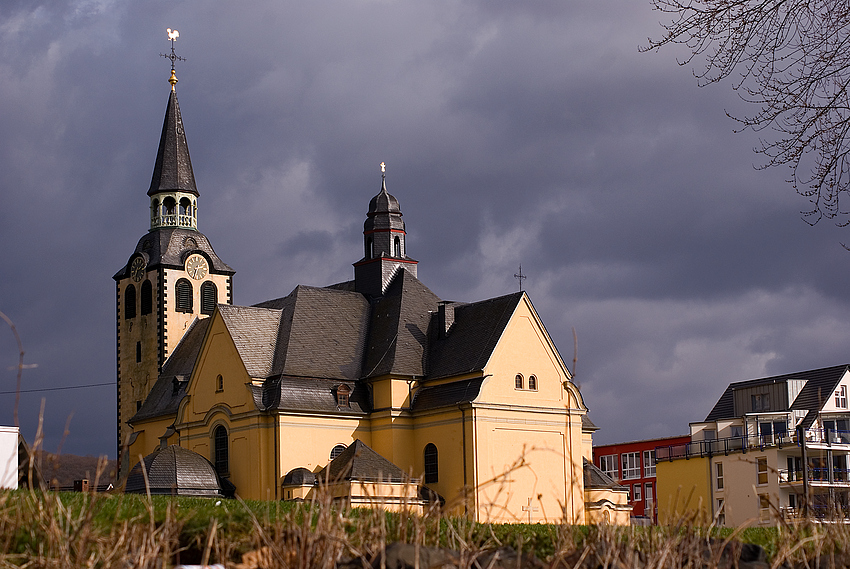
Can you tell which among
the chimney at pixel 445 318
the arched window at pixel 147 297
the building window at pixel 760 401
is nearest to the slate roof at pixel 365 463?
the chimney at pixel 445 318

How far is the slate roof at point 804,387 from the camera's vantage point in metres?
68.3

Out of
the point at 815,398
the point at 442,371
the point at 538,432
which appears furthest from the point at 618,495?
the point at 815,398

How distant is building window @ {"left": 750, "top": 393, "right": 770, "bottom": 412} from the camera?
70875 millimetres

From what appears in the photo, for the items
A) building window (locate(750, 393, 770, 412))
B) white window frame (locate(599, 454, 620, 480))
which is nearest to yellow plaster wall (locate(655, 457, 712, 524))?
building window (locate(750, 393, 770, 412))

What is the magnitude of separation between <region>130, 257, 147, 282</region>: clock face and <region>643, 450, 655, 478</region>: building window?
3575cm

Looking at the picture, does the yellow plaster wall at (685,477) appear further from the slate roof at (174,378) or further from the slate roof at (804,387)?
the slate roof at (174,378)

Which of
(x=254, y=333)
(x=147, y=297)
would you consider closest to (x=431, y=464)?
(x=254, y=333)

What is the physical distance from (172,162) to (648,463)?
1455 inches

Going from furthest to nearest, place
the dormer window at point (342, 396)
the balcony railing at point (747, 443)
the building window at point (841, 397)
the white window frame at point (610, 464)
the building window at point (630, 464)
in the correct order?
the white window frame at point (610, 464) → the building window at point (630, 464) → the building window at point (841, 397) → the balcony railing at point (747, 443) → the dormer window at point (342, 396)

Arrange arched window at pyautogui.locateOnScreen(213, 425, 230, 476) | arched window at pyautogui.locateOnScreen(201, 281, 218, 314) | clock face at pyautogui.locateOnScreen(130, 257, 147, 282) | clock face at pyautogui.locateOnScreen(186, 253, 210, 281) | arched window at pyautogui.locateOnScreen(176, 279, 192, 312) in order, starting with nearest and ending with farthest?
1. arched window at pyautogui.locateOnScreen(213, 425, 230, 476)
2. arched window at pyautogui.locateOnScreen(176, 279, 192, 312)
3. arched window at pyautogui.locateOnScreen(201, 281, 218, 314)
4. clock face at pyautogui.locateOnScreen(186, 253, 210, 281)
5. clock face at pyautogui.locateOnScreen(130, 257, 147, 282)

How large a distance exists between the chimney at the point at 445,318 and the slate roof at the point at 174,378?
1085cm

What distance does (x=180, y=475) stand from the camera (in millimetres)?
46969

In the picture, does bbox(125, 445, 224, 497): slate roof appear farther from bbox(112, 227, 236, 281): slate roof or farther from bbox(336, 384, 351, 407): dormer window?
bbox(112, 227, 236, 281): slate roof

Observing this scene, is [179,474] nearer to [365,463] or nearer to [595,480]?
[365,463]
